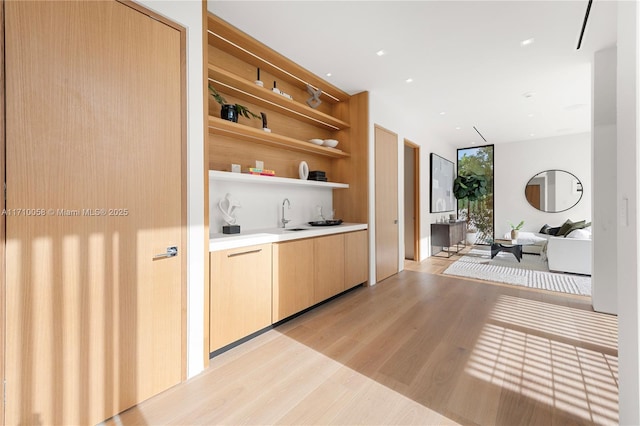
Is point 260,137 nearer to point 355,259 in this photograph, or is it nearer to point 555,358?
point 355,259

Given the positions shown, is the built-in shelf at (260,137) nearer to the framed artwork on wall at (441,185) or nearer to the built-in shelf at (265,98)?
the built-in shelf at (265,98)

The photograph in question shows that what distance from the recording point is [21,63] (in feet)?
4.03

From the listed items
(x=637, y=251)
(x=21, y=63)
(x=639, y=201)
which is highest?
(x=21, y=63)

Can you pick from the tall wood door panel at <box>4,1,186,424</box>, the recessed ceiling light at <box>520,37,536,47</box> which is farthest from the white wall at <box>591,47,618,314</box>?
the tall wood door panel at <box>4,1,186,424</box>

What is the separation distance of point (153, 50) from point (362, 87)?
265 cm

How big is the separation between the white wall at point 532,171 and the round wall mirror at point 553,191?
0.31ft

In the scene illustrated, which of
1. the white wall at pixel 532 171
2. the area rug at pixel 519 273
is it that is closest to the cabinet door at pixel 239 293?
the area rug at pixel 519 273

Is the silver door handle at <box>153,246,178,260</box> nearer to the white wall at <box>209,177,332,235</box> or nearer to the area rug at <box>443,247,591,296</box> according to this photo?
the white wall at <box>209,177,332,235</box>

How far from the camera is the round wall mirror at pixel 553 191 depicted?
269 inches

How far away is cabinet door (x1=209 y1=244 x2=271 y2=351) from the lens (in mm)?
2041

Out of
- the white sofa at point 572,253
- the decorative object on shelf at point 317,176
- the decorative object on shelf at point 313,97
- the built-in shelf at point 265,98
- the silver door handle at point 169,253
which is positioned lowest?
the white sofa at point 572,253

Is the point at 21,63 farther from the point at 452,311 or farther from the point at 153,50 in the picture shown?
Result: the point at 452,311

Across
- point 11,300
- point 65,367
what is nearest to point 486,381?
point 65,367

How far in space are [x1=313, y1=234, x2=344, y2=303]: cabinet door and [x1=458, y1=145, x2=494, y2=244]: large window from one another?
240 inches
